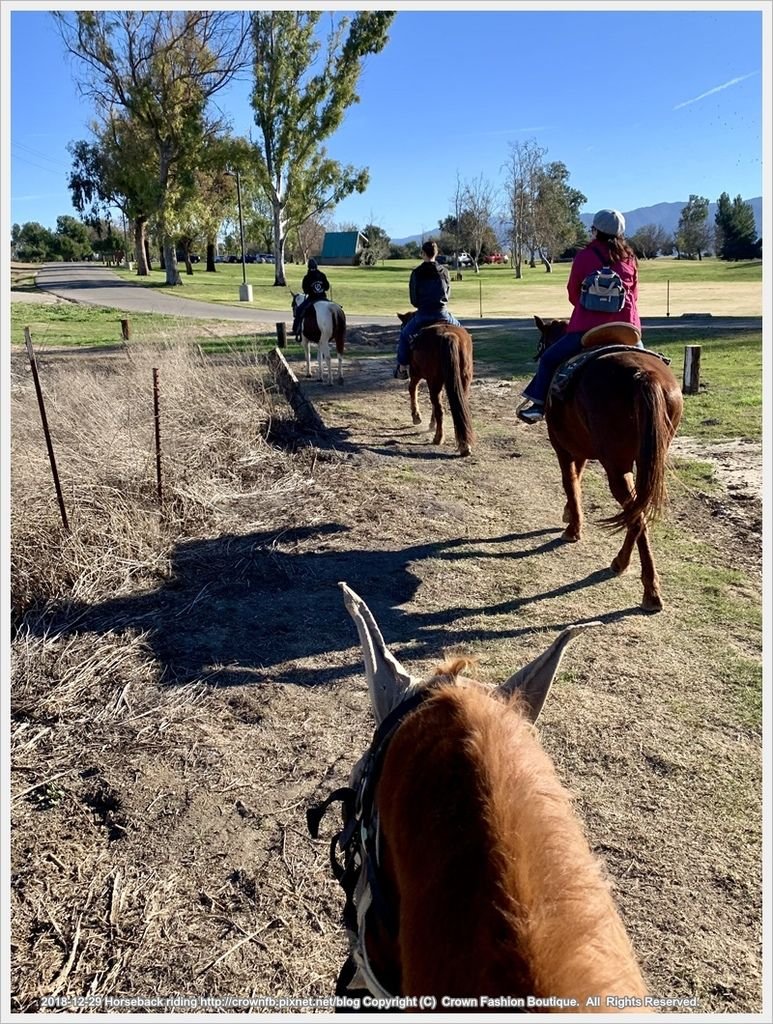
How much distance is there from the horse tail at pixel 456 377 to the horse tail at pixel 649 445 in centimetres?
358

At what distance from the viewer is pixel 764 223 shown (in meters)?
3.39

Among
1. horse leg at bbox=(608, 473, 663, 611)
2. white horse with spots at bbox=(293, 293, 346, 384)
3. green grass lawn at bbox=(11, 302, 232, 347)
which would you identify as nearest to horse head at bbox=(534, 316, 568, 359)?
horse leg at bbox=(608, 473, 663, 611)

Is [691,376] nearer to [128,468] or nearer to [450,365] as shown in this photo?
[450,365]

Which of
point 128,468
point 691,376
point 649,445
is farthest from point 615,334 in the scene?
point 691,376

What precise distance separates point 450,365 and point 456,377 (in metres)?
0.17

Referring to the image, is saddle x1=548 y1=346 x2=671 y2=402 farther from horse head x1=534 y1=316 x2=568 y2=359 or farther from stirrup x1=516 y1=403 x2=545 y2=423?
horse head x1=534 y1=316 x2=568 y2=359

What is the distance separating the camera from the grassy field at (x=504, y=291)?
98.9 feet

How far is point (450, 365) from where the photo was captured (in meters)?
8.41

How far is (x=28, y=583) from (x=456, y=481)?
4.74m

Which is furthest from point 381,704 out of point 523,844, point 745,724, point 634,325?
point 634,325

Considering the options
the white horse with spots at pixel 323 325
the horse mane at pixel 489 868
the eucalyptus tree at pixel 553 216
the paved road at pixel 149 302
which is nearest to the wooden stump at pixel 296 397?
the white horse with spots at pixel 323 325

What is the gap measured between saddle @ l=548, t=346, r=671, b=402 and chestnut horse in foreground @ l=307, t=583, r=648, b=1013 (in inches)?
176

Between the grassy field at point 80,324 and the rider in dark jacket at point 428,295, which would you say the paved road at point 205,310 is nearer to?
the grassy field at point 80,324

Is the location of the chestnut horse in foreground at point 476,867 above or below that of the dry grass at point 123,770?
above
